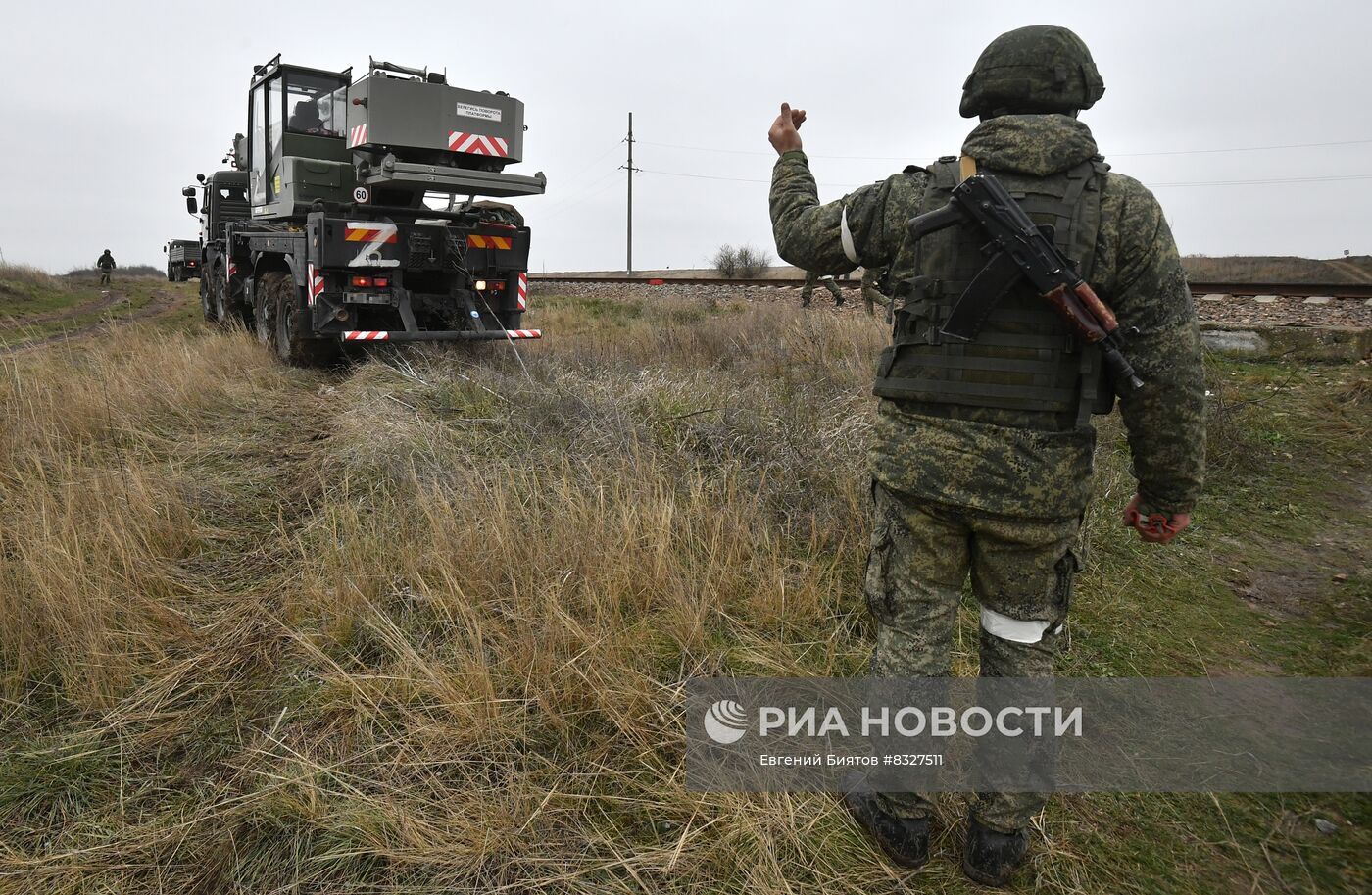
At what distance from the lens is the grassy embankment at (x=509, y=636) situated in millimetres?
1917

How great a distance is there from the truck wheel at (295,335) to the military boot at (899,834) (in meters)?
6.77

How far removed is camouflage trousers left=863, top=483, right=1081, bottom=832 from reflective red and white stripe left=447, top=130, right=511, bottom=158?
21.4 ft

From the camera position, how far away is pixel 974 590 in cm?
198

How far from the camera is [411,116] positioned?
703cm

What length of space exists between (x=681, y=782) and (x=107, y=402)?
191 inches

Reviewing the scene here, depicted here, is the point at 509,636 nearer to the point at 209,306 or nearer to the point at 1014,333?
the point at 1014,333

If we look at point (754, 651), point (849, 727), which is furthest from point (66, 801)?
point (849, 727)

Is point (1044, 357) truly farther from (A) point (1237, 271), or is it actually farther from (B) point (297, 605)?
(A) point (1237, 271)

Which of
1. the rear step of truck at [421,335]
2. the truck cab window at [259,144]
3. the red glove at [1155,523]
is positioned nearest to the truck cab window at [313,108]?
the truck cab window at [259,144]

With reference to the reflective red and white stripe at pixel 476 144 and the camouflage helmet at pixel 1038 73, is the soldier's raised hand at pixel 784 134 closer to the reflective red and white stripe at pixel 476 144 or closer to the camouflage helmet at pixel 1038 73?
the camouflage helmet at pixel 1038 73

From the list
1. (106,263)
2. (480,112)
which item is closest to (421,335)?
(480,112)

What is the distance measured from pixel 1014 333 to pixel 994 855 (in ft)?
4.17

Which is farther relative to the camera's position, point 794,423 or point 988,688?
point 794,423

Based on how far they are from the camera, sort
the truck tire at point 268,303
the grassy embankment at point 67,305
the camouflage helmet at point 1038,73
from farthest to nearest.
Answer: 1. the grassy embankment at point 67,305
2. the truck tire at point 268,303
3. the camouflage helmet at point 1038,73
